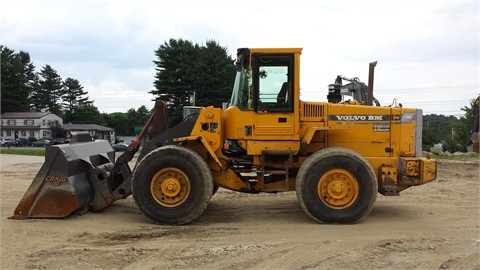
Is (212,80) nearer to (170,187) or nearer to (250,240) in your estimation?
(170,187)

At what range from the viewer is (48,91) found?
9338cm

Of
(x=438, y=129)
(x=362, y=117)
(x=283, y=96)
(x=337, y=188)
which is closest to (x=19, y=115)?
(x=438, y=129)

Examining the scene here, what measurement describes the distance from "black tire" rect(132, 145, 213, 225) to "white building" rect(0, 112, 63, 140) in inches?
2987

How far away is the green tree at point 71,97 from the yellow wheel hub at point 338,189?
98713 mm

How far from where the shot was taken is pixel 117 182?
837 cm

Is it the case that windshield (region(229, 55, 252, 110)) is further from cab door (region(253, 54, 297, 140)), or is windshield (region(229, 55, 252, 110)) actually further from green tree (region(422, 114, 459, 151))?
green tree (region(422, 114, 459, 151))

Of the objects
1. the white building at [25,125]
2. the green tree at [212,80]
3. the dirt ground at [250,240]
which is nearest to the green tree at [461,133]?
the green tree at [212,80]

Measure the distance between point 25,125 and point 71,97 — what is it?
2356 cm

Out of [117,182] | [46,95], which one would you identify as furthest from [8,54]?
[117,182]

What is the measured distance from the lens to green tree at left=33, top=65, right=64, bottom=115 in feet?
298

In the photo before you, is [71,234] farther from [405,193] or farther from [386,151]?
[405,193]

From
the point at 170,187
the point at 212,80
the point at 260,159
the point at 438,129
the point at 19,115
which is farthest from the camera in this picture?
the point at 438,129

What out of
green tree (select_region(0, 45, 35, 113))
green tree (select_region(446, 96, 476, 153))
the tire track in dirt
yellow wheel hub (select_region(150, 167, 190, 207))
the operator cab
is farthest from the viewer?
green tree (select_region(0, 45, 35, 113))

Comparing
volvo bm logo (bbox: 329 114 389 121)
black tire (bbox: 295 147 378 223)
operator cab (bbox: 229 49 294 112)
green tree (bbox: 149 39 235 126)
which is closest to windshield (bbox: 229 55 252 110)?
operator cab (bbox: 229 49 294 112)
